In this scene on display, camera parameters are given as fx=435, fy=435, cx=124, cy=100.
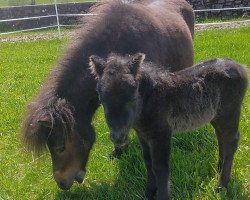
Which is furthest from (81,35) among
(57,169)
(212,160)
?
(212,160)

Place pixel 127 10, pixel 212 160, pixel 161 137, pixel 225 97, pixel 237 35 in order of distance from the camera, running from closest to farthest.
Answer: pixel 161 137, pixel 225 97, pixel 212 160, pixel 127 10, pixel 237 35

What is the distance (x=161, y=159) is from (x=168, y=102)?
50cm

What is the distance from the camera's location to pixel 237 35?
11633mm

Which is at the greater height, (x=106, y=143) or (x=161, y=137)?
(x=161, y=137)

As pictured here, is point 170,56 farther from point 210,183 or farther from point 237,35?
point 237,35

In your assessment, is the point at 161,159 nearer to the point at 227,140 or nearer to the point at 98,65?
the point at 227,140

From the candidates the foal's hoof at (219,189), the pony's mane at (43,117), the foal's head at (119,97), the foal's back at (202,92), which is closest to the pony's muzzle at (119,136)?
the foal's head at (119,97)

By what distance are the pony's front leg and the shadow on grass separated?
27 centimetres

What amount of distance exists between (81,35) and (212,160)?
192 cm

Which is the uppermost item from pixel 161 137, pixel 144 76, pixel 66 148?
pixel 144 76

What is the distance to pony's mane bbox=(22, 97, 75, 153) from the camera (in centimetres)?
392

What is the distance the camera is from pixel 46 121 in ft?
12.6

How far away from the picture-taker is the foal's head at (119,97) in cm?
329

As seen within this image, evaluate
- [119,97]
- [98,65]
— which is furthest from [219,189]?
[98,65]
